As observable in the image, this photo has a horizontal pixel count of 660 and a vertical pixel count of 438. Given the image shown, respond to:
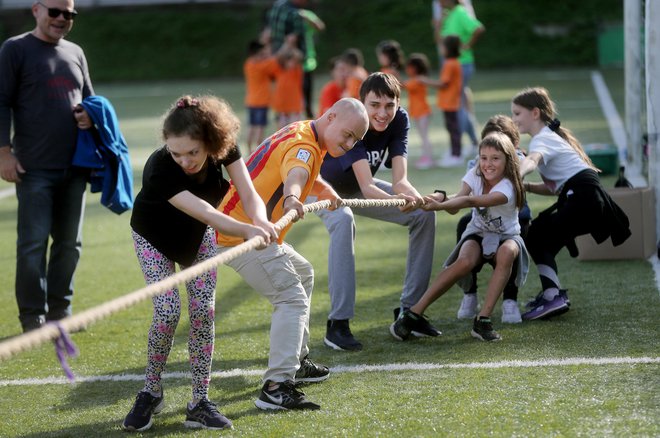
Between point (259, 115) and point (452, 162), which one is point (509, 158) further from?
point (259, 115)

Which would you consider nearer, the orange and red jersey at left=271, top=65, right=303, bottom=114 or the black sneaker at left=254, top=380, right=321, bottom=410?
the black sneaker at left=254, top=380, right=321, bottom=410

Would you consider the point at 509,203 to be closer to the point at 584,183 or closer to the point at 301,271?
the point at 584,183

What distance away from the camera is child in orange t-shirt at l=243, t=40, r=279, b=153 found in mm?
15047

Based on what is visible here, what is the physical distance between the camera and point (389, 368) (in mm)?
5574

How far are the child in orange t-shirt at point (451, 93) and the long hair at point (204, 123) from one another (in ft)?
29.5

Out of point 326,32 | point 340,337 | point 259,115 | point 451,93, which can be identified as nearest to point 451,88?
point 451,93

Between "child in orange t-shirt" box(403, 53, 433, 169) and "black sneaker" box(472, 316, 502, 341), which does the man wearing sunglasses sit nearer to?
"black sneaker" box(472, 316, 502, 341)

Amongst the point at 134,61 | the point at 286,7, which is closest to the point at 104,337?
the point at 286,7

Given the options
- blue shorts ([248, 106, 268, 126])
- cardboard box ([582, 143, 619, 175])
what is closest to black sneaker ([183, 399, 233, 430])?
cardboard box ([582, 143, 619, 175])

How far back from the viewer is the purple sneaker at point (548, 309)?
6320mm

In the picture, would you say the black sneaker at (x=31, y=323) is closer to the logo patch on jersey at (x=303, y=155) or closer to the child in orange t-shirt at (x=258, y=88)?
the logo patch on jersey at (x=303, y=155)

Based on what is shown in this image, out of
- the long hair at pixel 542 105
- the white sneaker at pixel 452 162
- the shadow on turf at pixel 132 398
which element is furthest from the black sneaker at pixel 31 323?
the white sneaker at pixel 452 162

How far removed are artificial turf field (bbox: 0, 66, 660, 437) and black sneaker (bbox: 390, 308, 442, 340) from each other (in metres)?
0.08

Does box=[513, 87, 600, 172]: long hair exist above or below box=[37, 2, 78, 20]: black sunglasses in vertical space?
below
